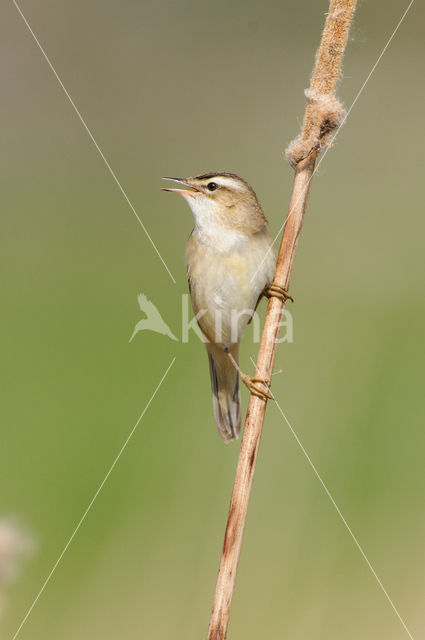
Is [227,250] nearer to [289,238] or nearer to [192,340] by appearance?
[289,238]

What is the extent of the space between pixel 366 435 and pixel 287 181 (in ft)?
6.74

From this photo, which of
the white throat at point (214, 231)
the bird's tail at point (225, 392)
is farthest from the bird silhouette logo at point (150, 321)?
the white throat at point (214, 231)

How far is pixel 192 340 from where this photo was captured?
124 inches

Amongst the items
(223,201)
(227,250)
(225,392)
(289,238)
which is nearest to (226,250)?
(227,250)

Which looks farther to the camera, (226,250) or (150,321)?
(150,321)

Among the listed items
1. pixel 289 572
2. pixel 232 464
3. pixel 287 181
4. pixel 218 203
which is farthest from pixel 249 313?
pixel 287 181

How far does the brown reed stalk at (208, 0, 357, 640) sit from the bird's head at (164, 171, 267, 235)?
49 centimetres

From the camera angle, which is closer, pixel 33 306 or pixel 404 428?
pixel 404 428

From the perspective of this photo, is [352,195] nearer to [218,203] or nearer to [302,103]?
[302,103]

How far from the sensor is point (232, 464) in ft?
8.57

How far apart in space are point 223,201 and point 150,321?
1496mm

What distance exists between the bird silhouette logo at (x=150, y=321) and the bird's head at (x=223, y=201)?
4.20 feet

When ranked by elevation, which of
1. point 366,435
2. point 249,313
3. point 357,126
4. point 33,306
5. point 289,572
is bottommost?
point 289,572

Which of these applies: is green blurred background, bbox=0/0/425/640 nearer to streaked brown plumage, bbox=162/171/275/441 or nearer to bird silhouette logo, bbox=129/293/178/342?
bird silhouette logo, bbox=129/293/178/342
